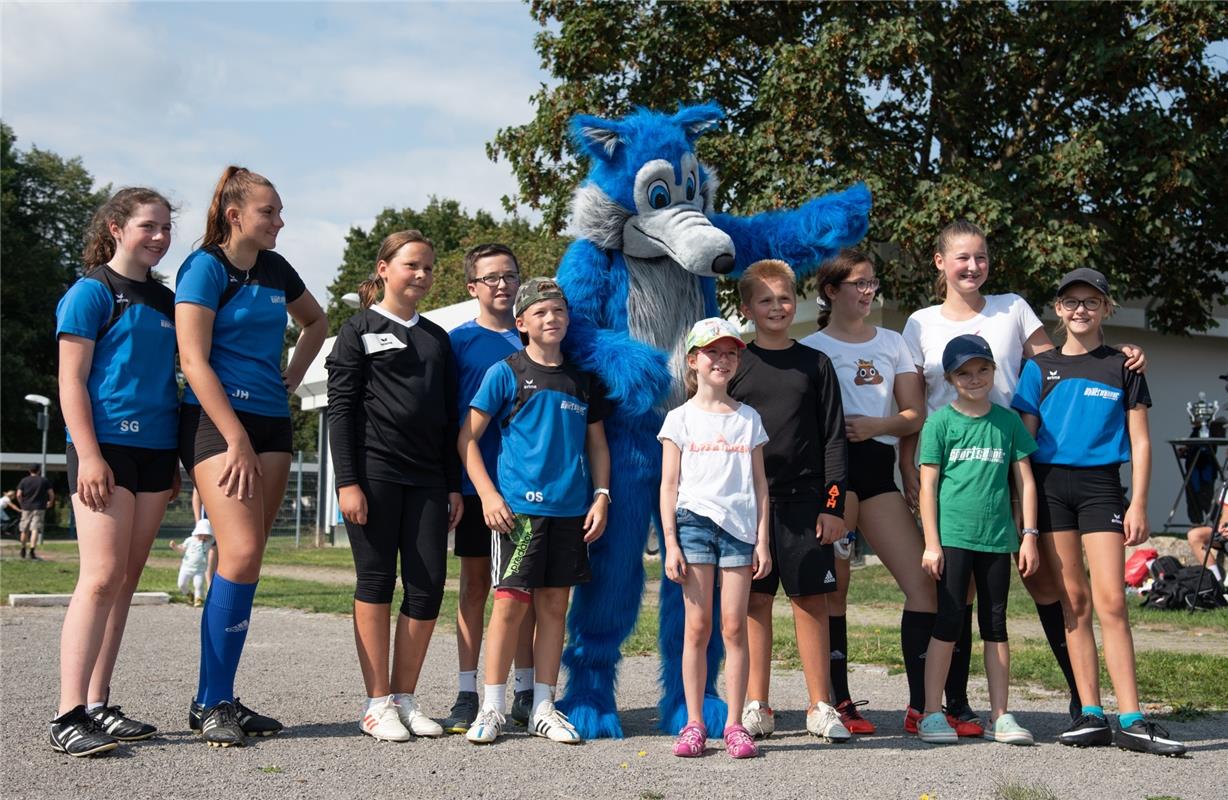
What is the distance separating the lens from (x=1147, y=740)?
4555 mm

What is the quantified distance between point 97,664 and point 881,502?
10.6 feet

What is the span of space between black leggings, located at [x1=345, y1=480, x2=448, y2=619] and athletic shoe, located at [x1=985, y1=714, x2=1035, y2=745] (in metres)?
2.33

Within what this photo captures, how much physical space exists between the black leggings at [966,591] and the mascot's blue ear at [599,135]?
7.64ft

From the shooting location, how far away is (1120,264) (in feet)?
49.0

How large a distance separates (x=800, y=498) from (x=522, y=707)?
59.5 inches

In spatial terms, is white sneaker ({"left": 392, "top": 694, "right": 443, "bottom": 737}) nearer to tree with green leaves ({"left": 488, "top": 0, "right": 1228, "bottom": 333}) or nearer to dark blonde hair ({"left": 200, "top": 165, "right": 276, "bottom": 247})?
dark blonde hair ({"left": 200, "top": 165, "right": 276, "bottom": 247})

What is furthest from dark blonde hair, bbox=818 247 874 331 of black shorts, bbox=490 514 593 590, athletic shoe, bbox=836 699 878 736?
athletic shoe, bbox=836 699 878 736

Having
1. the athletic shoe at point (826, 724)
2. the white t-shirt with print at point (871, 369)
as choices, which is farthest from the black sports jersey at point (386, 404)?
the athletic shoe at point (826, 724)

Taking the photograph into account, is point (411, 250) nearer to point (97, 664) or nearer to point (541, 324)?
point (541, 324)

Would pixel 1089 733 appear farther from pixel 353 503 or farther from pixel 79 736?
pixel 79 736

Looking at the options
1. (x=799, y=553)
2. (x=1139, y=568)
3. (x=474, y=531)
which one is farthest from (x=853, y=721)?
(x=1139, y=568)

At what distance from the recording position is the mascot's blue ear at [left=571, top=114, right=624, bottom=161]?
545cm

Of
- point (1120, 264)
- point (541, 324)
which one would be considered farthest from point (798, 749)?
point (1120, 264)

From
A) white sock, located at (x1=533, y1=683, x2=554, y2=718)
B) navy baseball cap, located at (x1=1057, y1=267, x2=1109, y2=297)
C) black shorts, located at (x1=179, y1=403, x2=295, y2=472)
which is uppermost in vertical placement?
navy baseball cap, located at (x1=1057, y1=267, x2=1109, y2=297)
